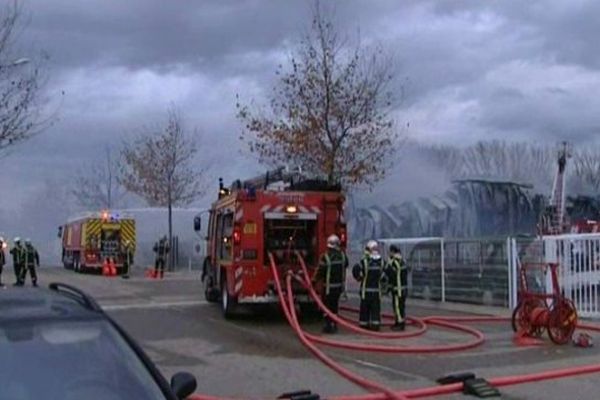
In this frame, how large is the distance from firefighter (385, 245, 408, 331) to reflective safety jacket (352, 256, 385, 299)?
0.40m

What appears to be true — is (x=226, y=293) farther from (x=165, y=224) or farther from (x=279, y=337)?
(x=165, y=224)

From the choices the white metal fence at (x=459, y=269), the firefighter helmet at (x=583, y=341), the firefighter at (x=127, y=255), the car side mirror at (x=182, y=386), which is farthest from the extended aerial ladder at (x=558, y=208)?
the car side mirror at (x=182, y=386)

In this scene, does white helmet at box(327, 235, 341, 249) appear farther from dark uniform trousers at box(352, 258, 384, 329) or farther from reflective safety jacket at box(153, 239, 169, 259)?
reflective safety jacket at box(153, 239, 169, 259)

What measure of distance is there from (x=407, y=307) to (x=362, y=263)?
19.0 ft

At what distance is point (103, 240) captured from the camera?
1715 inches

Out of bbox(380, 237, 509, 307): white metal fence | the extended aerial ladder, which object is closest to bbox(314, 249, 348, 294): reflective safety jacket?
bbox(380, 237, 509, 307): white metal fence

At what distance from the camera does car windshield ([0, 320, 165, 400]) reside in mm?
4391

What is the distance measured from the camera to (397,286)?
54.6 ft

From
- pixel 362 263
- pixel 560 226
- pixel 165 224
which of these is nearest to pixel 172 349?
pixel 362 263

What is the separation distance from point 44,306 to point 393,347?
935cm

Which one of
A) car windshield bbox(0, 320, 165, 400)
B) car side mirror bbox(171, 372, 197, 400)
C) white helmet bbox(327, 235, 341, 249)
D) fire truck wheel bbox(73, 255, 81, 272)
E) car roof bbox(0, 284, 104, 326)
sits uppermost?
white helmet bbox(327, 235, 341, 249)

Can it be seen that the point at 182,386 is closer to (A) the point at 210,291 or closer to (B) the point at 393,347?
(B) the point at 393,347

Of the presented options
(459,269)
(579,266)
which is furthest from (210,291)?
(579,266)

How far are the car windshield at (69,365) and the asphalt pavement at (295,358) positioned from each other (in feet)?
18.4
